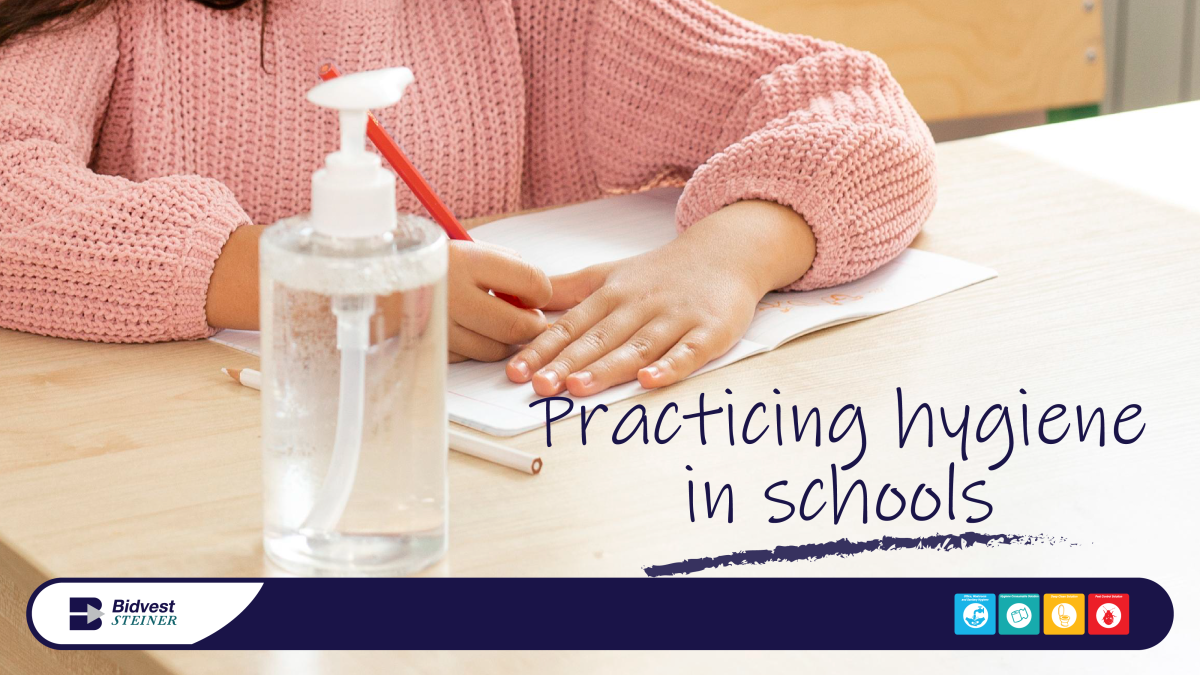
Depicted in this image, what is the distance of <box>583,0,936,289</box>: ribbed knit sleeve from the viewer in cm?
76

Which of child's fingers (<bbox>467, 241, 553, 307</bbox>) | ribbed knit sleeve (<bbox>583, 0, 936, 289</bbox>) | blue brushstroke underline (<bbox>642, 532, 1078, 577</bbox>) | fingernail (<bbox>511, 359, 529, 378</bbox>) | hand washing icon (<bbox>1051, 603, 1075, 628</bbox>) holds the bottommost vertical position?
fingernail (<bbox>511, 359, 529, 378</bbox>)

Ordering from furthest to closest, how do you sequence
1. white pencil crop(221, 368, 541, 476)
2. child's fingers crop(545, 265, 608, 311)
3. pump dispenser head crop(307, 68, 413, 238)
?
child's fingers crop(545, 265, 608, 311) → white pencil crop(221, 368, 541, 476) → pump dispenser head crop(307, 68, 413, 238)

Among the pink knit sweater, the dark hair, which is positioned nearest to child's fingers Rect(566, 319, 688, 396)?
the pink knit sweater

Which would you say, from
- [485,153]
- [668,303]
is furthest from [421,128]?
[668,303]

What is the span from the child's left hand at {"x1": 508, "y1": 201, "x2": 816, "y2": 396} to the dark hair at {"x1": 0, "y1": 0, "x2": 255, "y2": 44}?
367 millimetres

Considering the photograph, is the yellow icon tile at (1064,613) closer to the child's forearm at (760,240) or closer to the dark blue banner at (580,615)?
the dark blue banner at (580,615)

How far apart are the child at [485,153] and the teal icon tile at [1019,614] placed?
23 centimetres

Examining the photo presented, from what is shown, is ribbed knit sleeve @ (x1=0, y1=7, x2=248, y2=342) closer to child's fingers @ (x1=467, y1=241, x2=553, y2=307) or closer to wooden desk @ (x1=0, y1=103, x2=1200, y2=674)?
wooden desk @ (x1=0, y1=103, x2=1200, y2=674)

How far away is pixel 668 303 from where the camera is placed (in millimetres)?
674

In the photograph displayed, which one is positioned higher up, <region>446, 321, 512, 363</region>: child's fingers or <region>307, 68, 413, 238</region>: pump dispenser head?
<region>307, 68, 413, 238</region>: pump dispenser head

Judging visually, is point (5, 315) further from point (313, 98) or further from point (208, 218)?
point (313, 98)

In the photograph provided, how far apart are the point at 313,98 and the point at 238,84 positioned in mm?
516

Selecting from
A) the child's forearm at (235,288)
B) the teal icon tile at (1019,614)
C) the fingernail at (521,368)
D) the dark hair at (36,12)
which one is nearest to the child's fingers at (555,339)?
the fingernail at (521,368)

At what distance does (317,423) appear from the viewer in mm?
410
